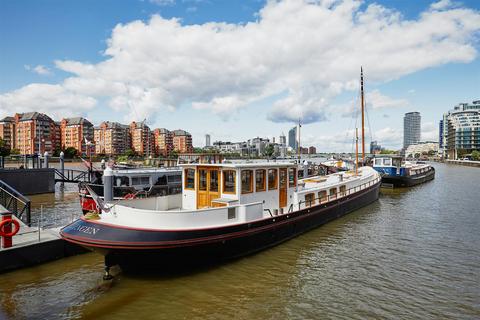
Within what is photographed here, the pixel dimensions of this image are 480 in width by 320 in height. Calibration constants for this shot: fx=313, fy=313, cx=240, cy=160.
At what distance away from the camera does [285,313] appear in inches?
368

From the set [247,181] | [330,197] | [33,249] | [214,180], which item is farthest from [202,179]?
[330,197]

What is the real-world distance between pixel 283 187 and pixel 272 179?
41.3 inches

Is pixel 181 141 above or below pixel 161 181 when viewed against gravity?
above

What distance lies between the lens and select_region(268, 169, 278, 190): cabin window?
15.6 meters

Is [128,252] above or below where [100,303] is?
above

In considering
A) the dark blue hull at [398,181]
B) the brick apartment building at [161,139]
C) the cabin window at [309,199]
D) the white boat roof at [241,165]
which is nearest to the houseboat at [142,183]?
the white boat roof at [241,165]

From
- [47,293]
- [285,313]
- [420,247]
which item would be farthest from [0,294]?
[420,247]

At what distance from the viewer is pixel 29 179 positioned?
98.9ft

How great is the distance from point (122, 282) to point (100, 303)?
4.37 feet

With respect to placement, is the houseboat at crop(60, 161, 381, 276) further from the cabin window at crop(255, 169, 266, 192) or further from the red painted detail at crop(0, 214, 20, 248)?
the red painted detail at crop(0, 214, 20, 248)

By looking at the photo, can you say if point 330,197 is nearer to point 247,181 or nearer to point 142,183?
point 247,181

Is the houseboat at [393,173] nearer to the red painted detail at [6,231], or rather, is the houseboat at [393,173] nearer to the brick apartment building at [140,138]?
the red painted detail at [6,231]

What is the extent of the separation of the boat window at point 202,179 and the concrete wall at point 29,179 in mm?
22906

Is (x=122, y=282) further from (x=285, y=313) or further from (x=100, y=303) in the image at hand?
(x=285, y=313)
